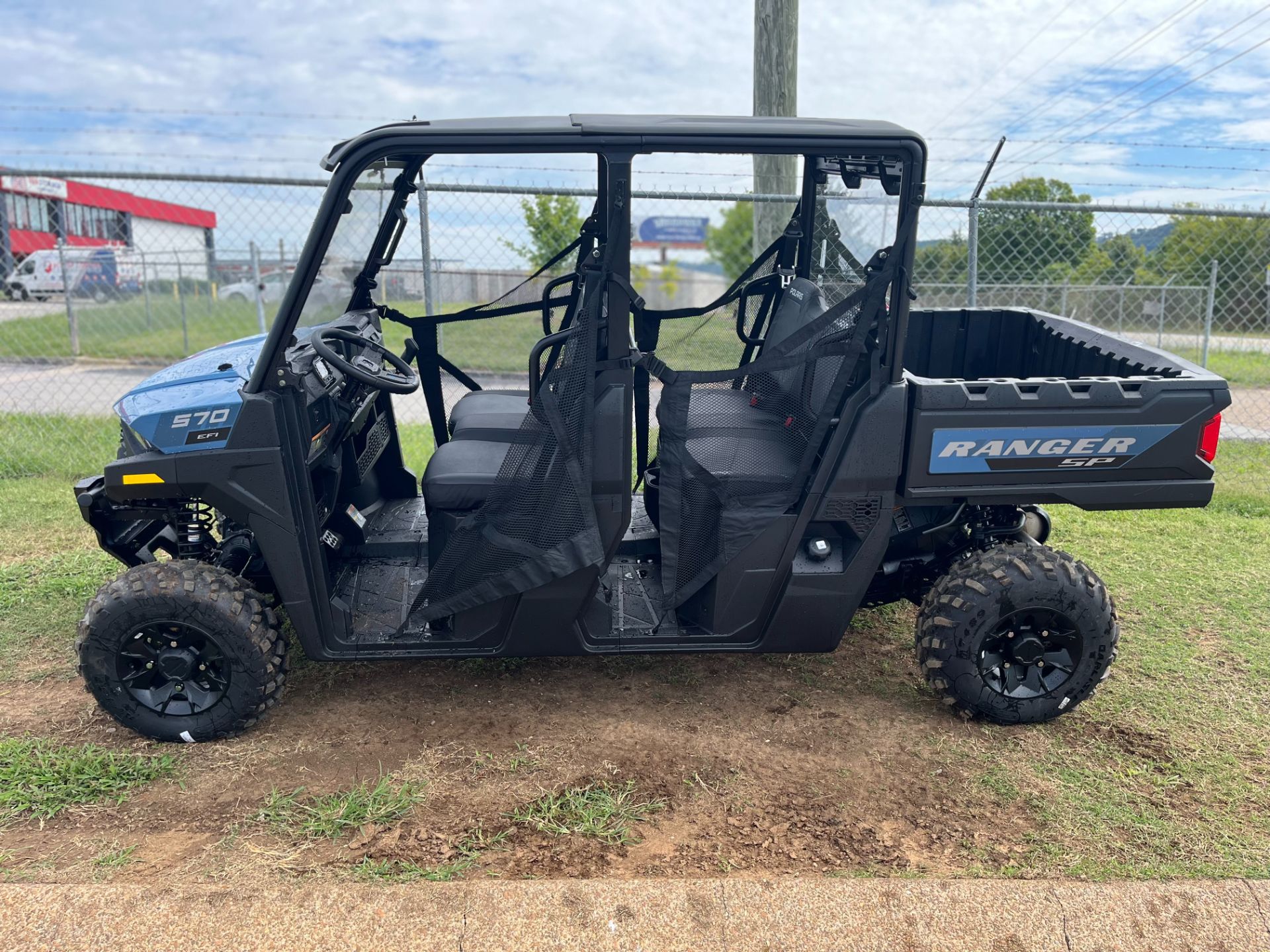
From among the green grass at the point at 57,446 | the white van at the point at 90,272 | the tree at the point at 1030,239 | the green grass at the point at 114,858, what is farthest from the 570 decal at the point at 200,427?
the white van at the point at 90,272

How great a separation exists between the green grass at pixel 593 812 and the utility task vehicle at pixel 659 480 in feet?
1.61

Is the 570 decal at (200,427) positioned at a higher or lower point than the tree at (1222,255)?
lower

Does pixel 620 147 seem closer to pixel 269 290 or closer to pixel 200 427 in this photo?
pixel 200 427

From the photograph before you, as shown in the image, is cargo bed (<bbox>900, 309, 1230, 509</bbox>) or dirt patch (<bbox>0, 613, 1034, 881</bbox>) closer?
dirt patch (<bbox>0, 613, 1034, 881</bbox>)

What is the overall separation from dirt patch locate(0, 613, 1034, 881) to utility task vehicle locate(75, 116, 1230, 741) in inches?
11.8

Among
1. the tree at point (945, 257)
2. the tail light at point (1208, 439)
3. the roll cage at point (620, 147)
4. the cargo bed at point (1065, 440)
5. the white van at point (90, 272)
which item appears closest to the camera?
the roll cage at point (620, 147)

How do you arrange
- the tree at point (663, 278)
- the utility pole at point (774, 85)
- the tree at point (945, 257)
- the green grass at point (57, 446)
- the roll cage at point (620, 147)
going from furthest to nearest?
the tree at point (663, 278)
the tree at point (945, 257)
the green grass at point (57, 446)
the utility pole at point (774, 85)
the roll cage at point (620, 147)

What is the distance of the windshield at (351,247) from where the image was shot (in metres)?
3.15

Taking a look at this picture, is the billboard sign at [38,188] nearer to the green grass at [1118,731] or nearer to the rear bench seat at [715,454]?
the green grass at [1118,731]

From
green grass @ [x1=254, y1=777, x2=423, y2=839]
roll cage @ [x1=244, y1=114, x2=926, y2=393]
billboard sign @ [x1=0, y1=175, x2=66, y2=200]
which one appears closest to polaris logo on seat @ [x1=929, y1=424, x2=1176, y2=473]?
roll cage @ [x1=244, y1=114, x2=926, y2=393]

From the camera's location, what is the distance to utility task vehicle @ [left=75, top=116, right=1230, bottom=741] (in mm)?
2906

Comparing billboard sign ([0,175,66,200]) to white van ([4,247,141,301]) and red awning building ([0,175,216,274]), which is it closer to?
red awning building ([0,175,216,274])

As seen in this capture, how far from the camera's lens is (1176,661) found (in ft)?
12.6

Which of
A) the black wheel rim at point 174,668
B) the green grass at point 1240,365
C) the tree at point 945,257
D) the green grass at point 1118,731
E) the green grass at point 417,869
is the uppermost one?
the tree at point 945,257
